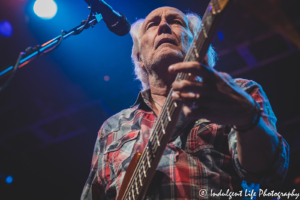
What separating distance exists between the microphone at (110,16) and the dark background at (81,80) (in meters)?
2.23

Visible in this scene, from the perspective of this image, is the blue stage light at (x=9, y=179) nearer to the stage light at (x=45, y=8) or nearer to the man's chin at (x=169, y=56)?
the stage light at (x=45, y=8)

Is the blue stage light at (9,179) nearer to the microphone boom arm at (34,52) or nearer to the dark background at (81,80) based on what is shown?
the dark background at (81,80)

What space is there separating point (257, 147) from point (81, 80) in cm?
470

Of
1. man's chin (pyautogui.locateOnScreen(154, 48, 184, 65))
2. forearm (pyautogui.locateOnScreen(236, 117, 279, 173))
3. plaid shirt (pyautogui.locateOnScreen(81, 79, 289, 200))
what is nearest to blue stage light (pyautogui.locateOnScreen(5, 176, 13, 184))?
plaid shirt (pyautogui.locateOnScreen(81, 79, 289, 200))

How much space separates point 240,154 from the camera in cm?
113

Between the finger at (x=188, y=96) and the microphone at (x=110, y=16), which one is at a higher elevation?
the microphone at (x=110, y=16)

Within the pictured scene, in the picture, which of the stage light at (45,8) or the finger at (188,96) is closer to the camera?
the finger at (188,96)

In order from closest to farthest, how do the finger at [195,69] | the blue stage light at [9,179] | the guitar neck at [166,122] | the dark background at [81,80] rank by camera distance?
the finger at [195,69] → the guitar neck at [166,122] → the dark background at [81,80] → the blue stage light at [9,179]

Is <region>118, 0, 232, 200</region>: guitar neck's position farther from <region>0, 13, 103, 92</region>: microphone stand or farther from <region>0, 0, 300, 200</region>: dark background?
<region>0, 0, 300, 200</region>: dark background

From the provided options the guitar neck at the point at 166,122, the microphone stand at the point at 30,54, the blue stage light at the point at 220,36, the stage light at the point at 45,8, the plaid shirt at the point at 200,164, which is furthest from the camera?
the blue stage light at the point at 220,36

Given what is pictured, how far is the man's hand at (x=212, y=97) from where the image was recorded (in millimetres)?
870

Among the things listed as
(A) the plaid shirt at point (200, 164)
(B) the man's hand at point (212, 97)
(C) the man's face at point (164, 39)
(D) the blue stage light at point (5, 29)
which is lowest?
(A) the plaid shirt at point (200, 164)

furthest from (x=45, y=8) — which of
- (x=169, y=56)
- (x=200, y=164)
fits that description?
(x=200, y=164)

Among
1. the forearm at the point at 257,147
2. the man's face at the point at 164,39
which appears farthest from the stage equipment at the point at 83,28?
the forearm at the point at 257,147
